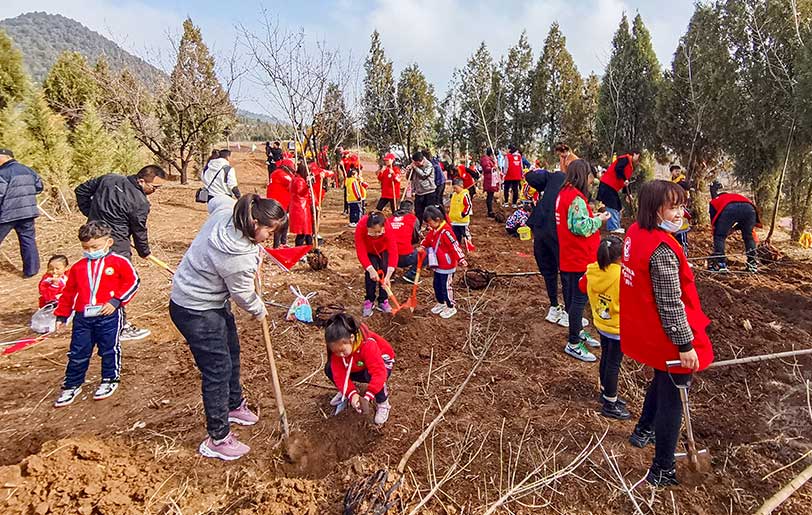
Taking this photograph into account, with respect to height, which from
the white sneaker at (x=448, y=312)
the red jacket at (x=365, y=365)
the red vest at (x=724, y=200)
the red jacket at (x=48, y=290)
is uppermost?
the red vest at (x=724, y=200)

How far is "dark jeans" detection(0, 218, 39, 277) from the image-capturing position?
6.36m

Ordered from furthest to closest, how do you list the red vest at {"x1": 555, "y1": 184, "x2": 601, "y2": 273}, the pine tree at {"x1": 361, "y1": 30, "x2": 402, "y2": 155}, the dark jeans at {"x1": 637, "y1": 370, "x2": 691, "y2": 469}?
the pine tree at {"x1": 361, "y1": 30, "x2": 402, "y2": 155} → the red vest at {"x1": 555, "y1": 184, "x2": 601, "y2": 273} → the dark jeans at {"x1": 637, "y1": 370, "x2": 691, "y2": 469}

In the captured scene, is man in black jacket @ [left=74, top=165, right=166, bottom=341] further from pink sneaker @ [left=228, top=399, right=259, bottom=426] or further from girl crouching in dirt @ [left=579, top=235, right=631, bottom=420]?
girl crouching in dirt @ [left=579, top=235, right=631, bottom=420]

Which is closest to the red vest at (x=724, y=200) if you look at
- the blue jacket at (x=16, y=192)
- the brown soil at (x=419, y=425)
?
the brown soil at (x=419, y=425)

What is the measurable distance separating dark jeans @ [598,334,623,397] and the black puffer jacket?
182 inches

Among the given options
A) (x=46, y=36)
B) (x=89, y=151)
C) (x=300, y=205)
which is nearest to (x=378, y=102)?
(x=89, y=151)

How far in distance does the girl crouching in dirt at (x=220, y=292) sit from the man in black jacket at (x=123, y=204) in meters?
2.48

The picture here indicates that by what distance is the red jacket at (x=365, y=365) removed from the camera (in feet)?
10.4

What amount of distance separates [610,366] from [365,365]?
1.77 metres

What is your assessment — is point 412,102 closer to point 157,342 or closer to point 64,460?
point 157,342

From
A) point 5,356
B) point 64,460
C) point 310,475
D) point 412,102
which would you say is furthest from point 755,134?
point 412,102

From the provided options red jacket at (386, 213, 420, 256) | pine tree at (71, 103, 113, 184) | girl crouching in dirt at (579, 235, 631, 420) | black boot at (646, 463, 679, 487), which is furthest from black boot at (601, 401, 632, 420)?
pine tree at (71, 103, 113, 184)

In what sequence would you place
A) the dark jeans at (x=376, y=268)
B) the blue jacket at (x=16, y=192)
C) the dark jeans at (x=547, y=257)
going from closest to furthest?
1. the dark jeans at (x=547, y=257)
2. the dark jeans at (x=376, y=268)
3. the blue jacket at (x=16, y=192)

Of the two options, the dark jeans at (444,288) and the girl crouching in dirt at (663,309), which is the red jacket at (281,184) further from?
the girl crouching in dirt at (663,309)
